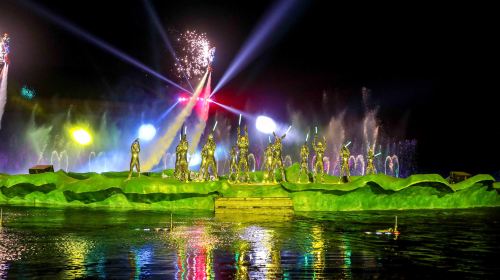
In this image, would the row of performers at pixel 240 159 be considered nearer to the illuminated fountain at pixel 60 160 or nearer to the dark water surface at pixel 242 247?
the dark water surface at pixel 242 247

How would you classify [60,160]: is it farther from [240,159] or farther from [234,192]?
[234,192]

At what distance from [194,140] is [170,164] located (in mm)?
6687

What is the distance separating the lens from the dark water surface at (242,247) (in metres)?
12.7

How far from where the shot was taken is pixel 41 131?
235 feet

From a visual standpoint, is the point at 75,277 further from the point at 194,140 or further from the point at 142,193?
the point at 194,140

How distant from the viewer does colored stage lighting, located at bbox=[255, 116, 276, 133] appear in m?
71.6

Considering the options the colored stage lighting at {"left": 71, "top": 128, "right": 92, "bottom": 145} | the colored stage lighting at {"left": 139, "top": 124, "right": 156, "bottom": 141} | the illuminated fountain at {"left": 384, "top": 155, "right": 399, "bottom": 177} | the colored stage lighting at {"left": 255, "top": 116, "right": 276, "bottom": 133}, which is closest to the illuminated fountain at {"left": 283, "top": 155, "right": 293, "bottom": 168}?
the colored stage lighting at {"left": 255, "top": 116, "right": 276, "bottom": 133}

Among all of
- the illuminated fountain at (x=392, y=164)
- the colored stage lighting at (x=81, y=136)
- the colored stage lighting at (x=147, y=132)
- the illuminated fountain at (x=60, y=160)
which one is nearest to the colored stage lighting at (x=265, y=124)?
the colored stage lighting at (x=147, y=132)

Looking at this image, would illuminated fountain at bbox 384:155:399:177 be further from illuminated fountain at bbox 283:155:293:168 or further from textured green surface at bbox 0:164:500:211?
textured green surface at bbox 0:164:500:211

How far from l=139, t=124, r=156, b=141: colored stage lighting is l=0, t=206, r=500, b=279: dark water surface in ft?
164

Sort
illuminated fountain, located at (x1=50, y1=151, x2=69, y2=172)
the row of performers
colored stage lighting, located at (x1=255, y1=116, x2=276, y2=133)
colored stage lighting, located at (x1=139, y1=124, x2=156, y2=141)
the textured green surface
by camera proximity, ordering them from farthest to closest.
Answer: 1. colored stage lighting, located at (x1=139, y1=124, x2=156, y2=141)
2. colored stage lighting, located at (x1=255, y1=116, x2=276, y2=133)
3. illuminated fountain, located at (x1=50, y1=151, x2=69, y2=172)
4. the row of performers
5. the textured green surface

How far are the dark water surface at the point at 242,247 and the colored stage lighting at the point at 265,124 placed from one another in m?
46.2

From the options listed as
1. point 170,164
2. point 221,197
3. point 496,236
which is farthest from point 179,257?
point 170,164

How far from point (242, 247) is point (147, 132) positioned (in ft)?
201
